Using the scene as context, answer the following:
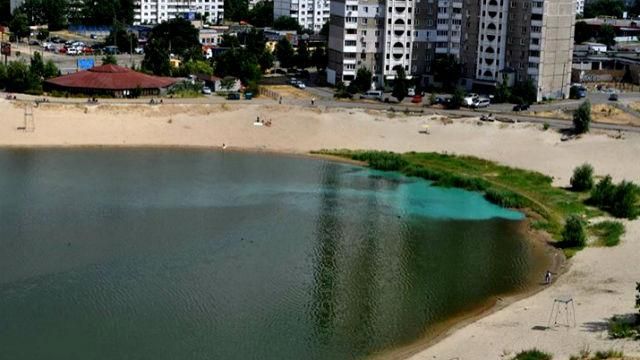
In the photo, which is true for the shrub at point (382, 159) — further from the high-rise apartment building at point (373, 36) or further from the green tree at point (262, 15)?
the green tree at point (262, 15)

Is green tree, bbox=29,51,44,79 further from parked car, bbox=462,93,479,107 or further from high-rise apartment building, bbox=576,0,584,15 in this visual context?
high-rise apartment building, bbox=576,0,584,15

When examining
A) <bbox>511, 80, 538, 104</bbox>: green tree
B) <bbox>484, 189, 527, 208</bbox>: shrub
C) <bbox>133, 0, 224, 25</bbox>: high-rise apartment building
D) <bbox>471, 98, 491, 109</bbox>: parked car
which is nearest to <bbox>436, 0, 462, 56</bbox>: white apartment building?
<bbox>511, 80, 538, 104</bbox>: green tree

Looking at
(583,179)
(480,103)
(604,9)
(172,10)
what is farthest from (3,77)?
(604,9)

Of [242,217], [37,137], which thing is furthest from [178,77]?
[242,217]

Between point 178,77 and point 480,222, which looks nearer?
point 480,222

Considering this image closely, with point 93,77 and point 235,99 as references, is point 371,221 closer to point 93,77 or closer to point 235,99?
point 235,99

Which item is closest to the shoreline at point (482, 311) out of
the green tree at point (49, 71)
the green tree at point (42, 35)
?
the green tree at point (49, 71)
